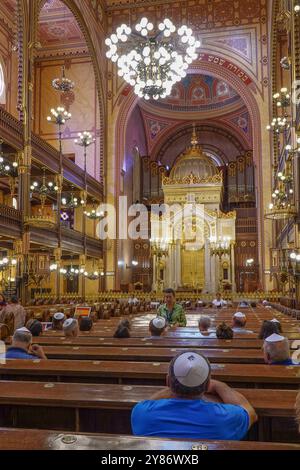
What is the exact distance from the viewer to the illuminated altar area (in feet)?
95.7

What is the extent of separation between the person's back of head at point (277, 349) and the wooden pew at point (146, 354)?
56 centimetres

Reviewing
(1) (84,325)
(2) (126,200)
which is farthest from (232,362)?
(2) (126,200)

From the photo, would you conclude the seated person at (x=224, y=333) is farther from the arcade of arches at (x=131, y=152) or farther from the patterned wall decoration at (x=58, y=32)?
the patterned wall decoration at (x=58, y=32)

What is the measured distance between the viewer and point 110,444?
1.86m

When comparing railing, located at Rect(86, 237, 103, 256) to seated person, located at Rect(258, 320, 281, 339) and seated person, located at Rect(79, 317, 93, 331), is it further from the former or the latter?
seated person, located at Rect(258, 320, 281, 339)

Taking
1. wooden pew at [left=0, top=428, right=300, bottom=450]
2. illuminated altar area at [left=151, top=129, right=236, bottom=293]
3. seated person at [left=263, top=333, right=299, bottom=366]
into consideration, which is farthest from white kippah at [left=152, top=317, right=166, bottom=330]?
illuminated altar area at [left=151, top=129, right=236, bottom=293]

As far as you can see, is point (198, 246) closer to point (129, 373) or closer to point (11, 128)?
point (11, 128)

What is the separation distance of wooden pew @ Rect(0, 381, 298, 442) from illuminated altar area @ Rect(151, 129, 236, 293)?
25.8 meters

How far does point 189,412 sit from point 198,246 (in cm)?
2764

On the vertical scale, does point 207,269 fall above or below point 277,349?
above

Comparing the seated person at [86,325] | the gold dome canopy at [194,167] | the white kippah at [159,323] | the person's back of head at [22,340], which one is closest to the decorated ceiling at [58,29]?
the gold dome canopy at [194,167]

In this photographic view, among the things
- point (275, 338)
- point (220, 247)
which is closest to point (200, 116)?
point (220, 247)

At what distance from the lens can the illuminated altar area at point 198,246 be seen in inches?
1148

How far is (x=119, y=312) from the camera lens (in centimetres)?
1411
